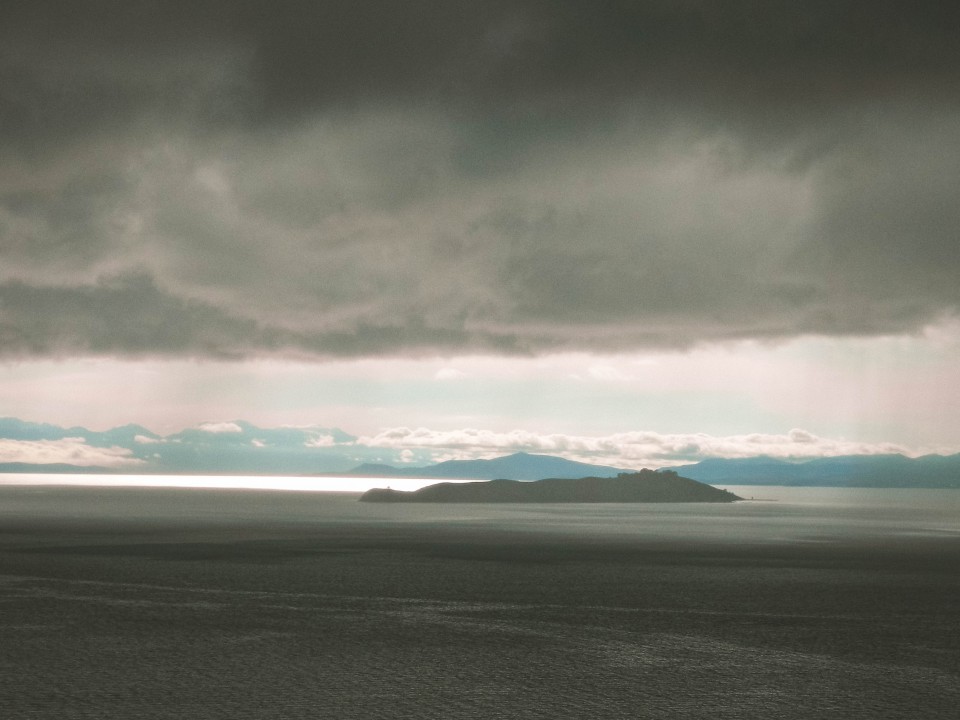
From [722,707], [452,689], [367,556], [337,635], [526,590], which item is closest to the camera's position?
[722,707]

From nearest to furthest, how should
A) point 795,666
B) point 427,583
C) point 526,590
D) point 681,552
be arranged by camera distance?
1. point 795,666
2. point 526,590
3. point 427,583
4. point 681,552

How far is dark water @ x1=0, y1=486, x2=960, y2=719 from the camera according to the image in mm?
22391

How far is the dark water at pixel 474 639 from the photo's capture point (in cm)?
2239

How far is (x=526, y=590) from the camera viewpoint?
50.0m

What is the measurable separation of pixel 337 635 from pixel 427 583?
825 inches

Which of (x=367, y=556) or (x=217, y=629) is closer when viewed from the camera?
(x=217, y=629)

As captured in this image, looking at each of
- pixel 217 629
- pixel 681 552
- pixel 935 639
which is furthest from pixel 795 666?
pixel 681 552

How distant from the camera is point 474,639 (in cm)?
3225

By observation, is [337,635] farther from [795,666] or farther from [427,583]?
[427,583]

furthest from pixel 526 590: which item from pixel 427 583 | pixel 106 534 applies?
pixel 106 534

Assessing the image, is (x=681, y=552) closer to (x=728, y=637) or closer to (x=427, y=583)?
(x=427, y=583)

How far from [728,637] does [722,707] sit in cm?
1180

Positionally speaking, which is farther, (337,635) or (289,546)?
(289,546)

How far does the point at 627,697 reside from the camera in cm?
2288
